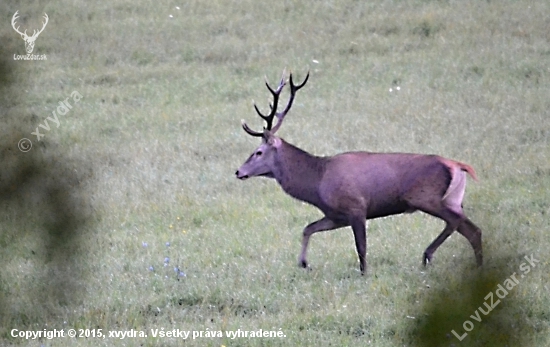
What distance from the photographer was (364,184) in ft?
24.2

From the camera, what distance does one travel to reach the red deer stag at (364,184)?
7141mm

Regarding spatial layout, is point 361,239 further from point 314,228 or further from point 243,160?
point 243,160

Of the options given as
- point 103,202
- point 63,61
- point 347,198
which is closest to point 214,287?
point 347,198

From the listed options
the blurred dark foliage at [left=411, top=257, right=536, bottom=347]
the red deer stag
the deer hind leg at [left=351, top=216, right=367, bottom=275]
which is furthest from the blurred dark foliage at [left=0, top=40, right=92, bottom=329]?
the deer hind leg at [left=351, top=216, right=367, bottom=275]

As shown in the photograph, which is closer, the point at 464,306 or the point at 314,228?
the point at 464,306

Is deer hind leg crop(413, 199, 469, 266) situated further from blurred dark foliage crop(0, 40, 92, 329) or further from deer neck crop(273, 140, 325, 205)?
blurred dark foliage crop(0, 40, 92, 329)

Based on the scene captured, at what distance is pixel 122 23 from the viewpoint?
17.9m

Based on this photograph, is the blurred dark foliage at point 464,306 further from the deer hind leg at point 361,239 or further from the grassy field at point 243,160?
the deer hind leg at point 361,239

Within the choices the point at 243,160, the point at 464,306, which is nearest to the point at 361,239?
the point at 243,160

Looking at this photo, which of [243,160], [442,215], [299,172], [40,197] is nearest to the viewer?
[40,197]

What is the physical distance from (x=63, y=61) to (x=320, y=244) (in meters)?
9.81

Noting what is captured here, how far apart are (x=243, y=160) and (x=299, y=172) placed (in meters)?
3.64

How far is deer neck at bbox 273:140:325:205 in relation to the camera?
7703 millimetres

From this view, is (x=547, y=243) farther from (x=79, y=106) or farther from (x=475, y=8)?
(x=475, y=8)
